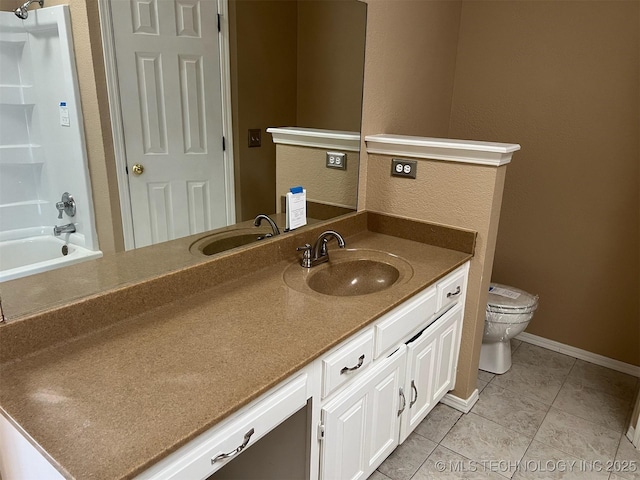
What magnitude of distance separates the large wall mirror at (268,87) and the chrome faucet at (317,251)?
0.65 ft

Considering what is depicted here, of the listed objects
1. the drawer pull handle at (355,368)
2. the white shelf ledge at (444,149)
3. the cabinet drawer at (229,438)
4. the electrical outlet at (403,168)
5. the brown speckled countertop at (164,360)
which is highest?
the white shelf ledge at (444,149)

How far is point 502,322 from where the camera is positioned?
2525 mm

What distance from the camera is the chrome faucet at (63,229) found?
1264mm

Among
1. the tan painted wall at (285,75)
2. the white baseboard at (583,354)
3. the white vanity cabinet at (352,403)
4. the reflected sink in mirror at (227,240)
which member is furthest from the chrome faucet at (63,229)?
the white baseboard at (583,354)

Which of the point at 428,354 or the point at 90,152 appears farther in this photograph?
the point at 428,354

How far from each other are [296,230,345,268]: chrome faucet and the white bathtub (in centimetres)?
78

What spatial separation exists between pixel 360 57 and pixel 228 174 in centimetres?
84

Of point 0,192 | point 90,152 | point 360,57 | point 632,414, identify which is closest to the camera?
point 0,192

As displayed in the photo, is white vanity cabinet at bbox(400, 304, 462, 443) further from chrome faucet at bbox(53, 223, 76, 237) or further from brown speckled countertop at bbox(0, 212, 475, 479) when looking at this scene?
chrome faucet at bbox(53, 223, 76, 237)

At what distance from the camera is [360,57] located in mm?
2062

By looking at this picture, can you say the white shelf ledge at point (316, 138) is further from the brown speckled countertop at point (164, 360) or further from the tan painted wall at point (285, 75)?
the brown speckled countertop at point (164, 360)

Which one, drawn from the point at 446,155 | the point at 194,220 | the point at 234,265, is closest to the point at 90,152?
the point at 194,220

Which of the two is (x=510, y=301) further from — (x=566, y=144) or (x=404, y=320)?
(x=404, y=320)

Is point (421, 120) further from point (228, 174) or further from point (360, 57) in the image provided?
point (228, 174)
